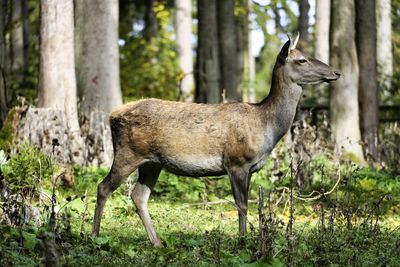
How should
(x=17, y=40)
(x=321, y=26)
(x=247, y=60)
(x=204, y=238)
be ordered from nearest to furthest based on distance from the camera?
(x=204, y=238) < (x=17, y=40) < (x=321, y=26) < (x=247, y=60)

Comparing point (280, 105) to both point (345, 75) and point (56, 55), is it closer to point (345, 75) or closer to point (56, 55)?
point (56, 55)

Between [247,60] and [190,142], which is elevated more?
[247,60]

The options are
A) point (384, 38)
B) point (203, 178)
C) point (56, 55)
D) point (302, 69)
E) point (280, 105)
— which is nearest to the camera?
point (280, 105)

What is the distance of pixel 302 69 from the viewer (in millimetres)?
9758

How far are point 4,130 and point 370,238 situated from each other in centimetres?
683

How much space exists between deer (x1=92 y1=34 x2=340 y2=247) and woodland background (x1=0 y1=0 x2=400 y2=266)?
495 mm

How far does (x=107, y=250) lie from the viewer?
7.86 metres

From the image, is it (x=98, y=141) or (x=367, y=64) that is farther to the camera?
(x=367, y=64)

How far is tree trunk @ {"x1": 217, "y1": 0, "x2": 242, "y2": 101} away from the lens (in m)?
22.3

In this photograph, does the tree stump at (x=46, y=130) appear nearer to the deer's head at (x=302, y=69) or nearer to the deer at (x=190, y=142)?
the deer at (x=190, y=142)

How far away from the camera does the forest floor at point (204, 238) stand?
7152 mm

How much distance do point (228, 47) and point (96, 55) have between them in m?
7.33

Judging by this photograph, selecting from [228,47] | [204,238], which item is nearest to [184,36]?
[228,47]

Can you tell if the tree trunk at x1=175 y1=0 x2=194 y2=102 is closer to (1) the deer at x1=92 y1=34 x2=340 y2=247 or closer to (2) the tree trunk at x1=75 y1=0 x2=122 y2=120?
(2) the tree trunk at x1=75 y1=0 x2=122 y2=120
